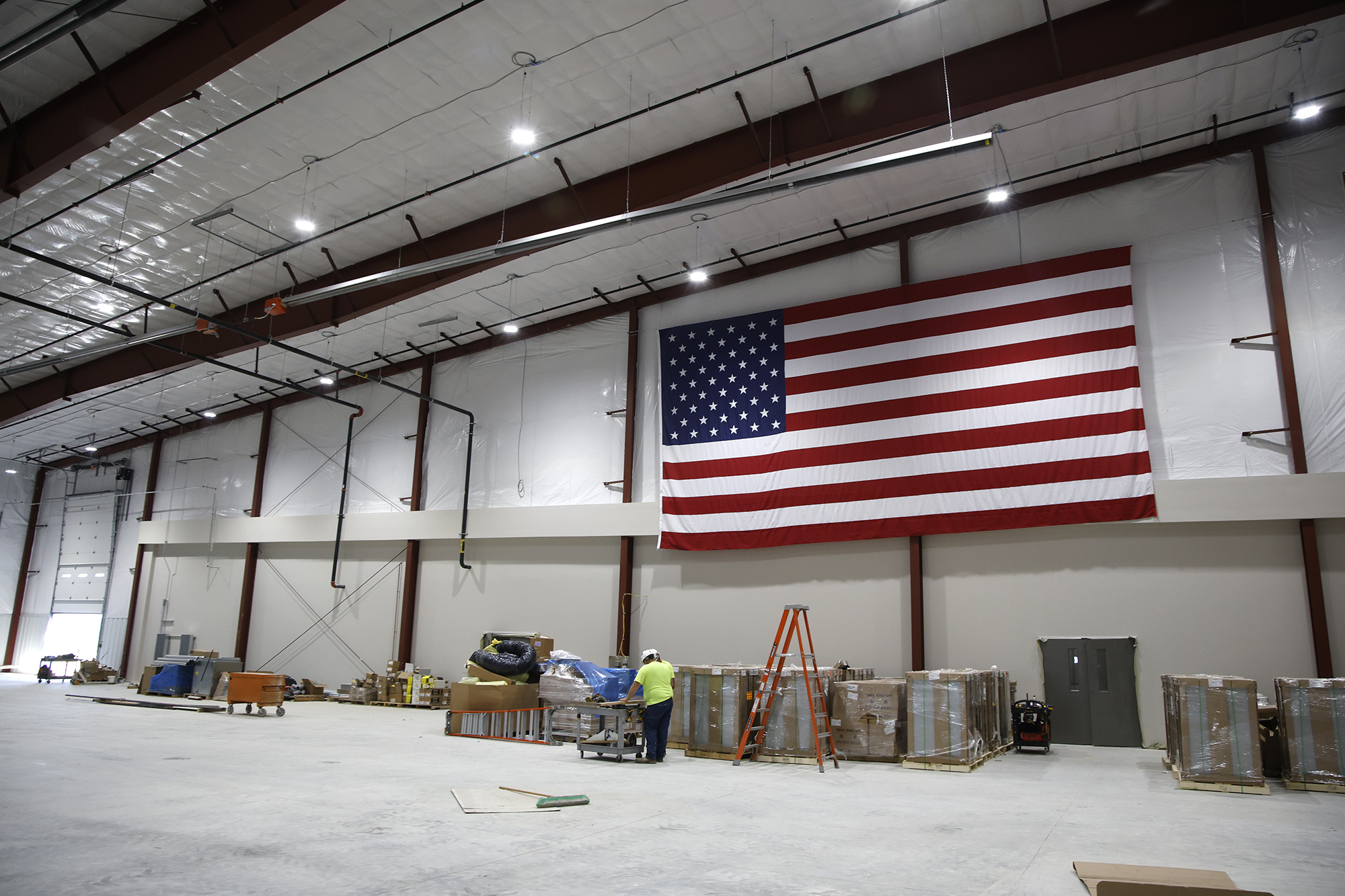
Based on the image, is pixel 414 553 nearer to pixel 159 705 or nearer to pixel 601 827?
pixel 159 705

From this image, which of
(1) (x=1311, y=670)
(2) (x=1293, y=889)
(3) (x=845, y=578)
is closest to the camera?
(2) (x=1293, y=889)

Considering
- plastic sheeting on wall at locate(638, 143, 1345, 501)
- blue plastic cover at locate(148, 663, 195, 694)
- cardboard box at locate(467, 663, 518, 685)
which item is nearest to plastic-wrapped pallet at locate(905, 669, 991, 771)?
plastic sheeting on wall at locate(638, 143, 1345, 501)

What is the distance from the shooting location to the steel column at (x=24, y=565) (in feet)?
91.0

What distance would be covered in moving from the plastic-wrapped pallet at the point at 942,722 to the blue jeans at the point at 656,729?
311cm

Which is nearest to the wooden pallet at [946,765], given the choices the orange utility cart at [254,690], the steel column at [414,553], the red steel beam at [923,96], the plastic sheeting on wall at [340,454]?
the red steel beam at [923,96]

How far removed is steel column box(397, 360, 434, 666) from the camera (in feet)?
64.5

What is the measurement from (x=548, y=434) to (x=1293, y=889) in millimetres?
15853

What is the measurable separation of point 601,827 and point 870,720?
595 centimetres

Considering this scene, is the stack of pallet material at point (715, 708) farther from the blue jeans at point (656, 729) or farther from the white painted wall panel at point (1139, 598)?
the white painted wall panel at point (1139, 598)

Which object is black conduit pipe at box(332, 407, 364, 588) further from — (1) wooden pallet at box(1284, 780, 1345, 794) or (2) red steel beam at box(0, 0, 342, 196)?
(1) wooden pallet at box(1284, 780, 1345, 794)

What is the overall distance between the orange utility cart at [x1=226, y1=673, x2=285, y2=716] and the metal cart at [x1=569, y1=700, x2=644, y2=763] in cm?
731

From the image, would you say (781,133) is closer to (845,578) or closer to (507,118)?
(507,118)

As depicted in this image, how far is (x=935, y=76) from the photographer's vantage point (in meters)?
11.5

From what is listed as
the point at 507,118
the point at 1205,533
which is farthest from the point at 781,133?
the point at 1205,533
